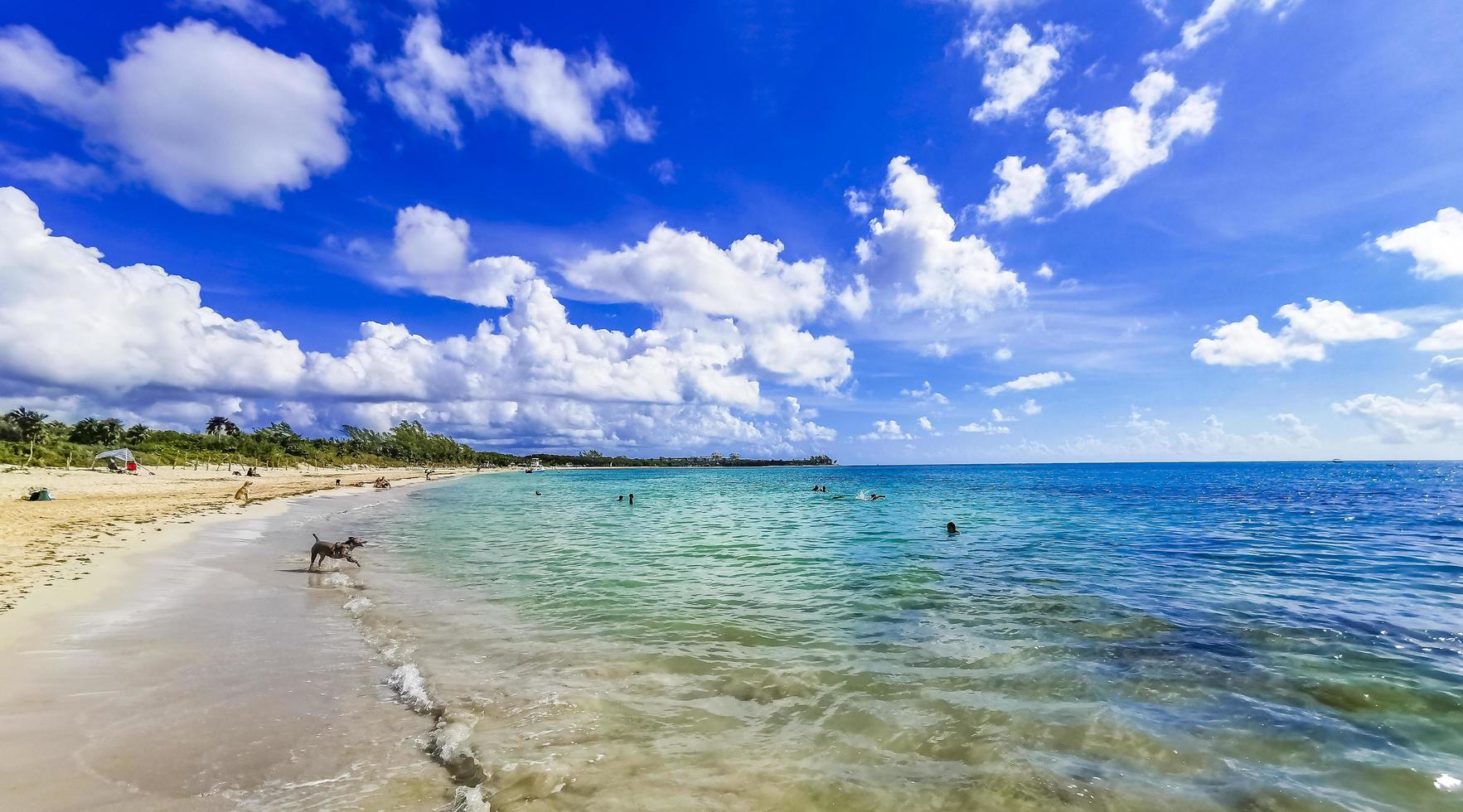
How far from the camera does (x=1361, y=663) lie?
1003cm

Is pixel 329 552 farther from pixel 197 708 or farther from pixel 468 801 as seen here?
pixel 468 801

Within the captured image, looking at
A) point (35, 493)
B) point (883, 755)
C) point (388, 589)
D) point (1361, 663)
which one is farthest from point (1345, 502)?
point (35, 493)

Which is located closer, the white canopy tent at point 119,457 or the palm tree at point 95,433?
the white canopy tent at point 119,457

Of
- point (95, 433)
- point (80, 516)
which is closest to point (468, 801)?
point (80, 516)

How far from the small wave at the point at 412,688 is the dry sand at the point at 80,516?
8996 mm

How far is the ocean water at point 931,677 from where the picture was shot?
639 centimetres

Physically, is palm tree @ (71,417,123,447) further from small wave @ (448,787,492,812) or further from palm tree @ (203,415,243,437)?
small wave @ (448,787,492,812)

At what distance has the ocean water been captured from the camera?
6.39m

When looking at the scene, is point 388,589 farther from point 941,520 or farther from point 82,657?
point 941,520

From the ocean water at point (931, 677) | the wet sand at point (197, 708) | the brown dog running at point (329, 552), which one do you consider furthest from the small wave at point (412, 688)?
the brown dog running at point (329, 552)

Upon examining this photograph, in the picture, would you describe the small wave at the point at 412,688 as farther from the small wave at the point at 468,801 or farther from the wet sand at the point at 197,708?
the small wave at the point at 468,801

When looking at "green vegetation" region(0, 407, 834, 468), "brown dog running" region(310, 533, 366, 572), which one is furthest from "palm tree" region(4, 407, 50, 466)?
"brown dog running" region(310, 533, 366, 572)

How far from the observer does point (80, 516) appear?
27.8 metres

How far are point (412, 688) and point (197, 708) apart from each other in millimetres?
2463
